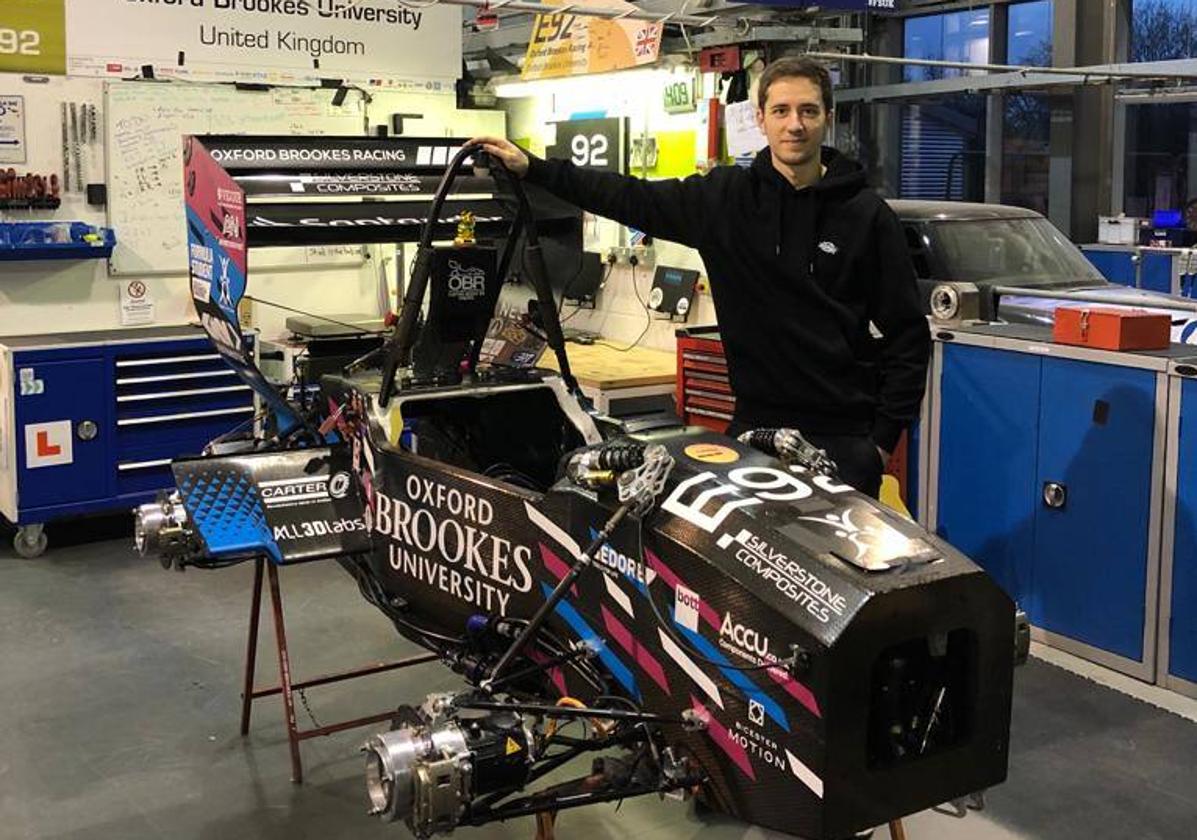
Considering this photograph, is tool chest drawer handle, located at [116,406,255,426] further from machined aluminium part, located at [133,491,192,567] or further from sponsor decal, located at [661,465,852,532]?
sponsor decal, located at [661,465,852,532]

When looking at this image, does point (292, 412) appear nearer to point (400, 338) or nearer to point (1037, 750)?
point (400, 338)

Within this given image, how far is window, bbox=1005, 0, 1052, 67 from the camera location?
30.9 ft

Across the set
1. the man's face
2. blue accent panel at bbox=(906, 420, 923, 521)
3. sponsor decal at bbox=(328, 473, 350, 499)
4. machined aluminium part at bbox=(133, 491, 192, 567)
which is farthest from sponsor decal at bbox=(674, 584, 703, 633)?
blue accent panel at bbox=(906, 420, 923, 521)

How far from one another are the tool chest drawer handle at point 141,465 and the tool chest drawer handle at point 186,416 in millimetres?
170

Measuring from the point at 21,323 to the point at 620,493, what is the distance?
14.7 ft

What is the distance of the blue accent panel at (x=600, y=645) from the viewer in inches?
97.1

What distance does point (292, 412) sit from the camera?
3936mm

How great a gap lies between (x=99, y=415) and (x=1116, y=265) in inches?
253

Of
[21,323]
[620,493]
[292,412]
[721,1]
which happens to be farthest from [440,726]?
[21,323]

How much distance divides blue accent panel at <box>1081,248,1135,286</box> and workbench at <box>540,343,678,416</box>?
419 centimetres

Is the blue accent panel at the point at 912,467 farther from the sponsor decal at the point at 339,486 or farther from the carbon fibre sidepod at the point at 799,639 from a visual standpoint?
the carbon fibre sidepod at the point at 799,639

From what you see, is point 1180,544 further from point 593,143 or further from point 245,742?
point 593,143

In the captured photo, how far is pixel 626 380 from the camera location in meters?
5.58

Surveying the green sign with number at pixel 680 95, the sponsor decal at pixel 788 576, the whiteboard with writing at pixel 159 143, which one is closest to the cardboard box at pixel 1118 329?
the green sign with number at pixel 680 95
